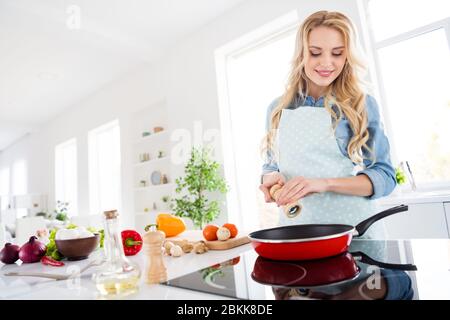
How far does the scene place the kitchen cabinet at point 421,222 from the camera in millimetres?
1877

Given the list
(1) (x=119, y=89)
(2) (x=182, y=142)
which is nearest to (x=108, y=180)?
(1) (x=119, y=89)

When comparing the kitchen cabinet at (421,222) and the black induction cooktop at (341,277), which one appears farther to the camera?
the kitchen cabinet at (421,222)

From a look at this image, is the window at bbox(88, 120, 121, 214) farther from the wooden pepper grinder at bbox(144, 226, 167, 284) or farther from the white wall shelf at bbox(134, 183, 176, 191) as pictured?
the wooden pepper grinder at bbox(144, 226, 167, 284)

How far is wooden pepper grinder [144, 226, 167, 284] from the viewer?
0.65 meters

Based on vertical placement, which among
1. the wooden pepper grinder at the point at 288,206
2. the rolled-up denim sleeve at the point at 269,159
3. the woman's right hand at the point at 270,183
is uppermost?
the rolled-up denim sleeve at the point at 269,159

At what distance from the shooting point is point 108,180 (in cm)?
606

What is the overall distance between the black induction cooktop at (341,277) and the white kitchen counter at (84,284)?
0.13 feet

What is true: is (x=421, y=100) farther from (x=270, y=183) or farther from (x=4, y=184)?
(x=4, y=184)

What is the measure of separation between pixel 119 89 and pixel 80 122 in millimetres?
1527

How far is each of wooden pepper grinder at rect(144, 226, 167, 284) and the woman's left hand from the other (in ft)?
1.52

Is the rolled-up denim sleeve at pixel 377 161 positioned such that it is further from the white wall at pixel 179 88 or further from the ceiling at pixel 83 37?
the ceiling at pixel 83 37

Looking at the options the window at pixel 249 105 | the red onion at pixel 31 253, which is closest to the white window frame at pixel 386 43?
the window at pixel 249 105

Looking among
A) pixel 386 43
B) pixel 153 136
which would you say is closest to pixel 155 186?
pixel 153 136

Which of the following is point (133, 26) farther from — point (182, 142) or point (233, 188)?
point (233, 188)
